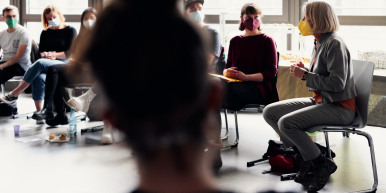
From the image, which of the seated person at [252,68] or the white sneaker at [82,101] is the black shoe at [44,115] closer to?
the white sneaker at [82,101]

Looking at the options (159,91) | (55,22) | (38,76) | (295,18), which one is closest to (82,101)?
(38,76)

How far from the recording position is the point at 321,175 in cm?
291

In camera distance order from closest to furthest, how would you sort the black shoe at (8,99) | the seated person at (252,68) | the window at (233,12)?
1. the seated person at (252,68)
2. the black shoe at (8,99)
3. the window at (233,12)

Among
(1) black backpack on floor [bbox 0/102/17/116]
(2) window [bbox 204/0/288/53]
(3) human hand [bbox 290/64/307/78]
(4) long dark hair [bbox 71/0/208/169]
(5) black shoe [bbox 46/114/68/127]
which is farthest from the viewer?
(2) window [bbox 204/0/288/53]

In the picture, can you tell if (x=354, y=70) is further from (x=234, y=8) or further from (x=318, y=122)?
(x=234, y=8)

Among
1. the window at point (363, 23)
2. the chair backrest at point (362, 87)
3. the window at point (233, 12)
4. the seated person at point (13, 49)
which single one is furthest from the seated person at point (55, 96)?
the window at point (363, 23)

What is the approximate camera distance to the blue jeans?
5.14 meters

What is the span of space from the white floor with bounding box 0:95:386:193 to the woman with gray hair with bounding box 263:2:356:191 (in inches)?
6.8

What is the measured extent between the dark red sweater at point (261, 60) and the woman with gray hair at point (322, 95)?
21.1 inches

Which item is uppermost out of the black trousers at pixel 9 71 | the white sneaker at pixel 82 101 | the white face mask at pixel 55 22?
the white face mask at pixel 55 22

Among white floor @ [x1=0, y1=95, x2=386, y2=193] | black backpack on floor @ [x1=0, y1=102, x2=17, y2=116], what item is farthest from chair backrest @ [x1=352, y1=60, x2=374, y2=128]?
black backpack on floor @ [x1=0, y1=102, x2=17, y2=116]

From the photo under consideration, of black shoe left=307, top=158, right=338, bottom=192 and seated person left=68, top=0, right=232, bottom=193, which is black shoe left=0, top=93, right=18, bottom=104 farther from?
seated person left=68, top=0, right=232, bottom=193

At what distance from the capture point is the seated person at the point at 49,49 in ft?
16.8

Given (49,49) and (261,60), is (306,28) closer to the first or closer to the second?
(261,60)
